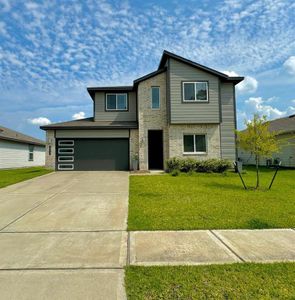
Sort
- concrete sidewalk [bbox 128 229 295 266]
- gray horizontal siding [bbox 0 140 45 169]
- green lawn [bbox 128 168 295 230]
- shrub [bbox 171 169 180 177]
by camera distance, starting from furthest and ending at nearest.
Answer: gray horizontal siding [bbox 0 140 45 169] < shrub [bbox 171 169 180 177] < green lawn [bbox 128 168 295 230] < concrete sidewalk [bbox 128 229 295 266]

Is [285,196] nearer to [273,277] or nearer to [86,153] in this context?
[273,277]

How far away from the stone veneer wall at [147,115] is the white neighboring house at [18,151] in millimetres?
12957

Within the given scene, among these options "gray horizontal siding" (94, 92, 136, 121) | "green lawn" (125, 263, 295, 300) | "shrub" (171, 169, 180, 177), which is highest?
"gray horizontal siding" (94, 92, 136, 121)

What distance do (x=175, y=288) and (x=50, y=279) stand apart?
154 centimetres

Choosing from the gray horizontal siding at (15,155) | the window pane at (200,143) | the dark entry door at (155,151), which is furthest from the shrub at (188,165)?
the gray horizontal siding at (15,155)

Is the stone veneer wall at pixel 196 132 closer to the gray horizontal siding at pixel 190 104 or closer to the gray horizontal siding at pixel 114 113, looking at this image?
the gray horizontal siding at pixel 190 104

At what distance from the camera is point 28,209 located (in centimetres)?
628

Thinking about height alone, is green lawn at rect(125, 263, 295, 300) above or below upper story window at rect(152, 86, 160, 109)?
below

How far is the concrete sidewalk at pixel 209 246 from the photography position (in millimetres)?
3426

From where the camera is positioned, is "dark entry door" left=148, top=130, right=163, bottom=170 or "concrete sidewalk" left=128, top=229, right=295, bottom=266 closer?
"concrete sidewalk" left=128, top=229, right=295, bottom=266

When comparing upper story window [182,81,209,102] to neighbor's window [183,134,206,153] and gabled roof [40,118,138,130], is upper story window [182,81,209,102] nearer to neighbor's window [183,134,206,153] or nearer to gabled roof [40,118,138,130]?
neighbor's window [183,134,206,153]

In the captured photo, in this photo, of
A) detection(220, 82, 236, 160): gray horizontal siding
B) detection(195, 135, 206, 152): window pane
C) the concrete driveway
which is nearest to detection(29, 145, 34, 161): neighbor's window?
detection(195, 135, 206, 152): window pane

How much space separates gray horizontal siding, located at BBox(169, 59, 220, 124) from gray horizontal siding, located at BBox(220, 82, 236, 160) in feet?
2.78

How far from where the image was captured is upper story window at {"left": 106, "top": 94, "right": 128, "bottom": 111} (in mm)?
17391
